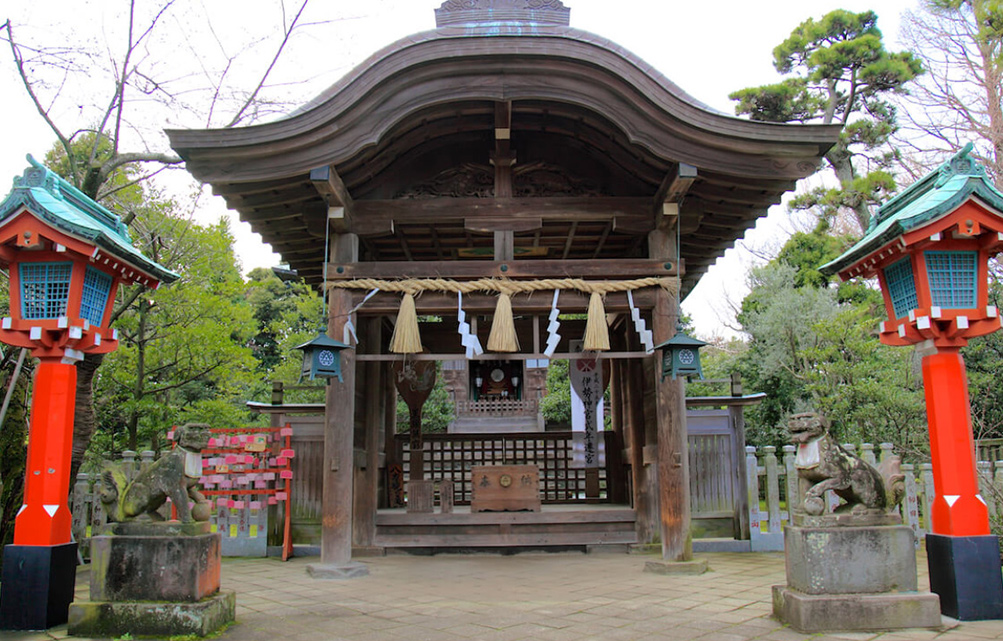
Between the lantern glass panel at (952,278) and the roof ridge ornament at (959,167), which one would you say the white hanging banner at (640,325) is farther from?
the roof ridge ornament at (959,167)

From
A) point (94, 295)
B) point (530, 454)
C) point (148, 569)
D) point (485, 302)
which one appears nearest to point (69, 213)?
point (94, 295)

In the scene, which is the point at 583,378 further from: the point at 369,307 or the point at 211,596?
the point at 211,596

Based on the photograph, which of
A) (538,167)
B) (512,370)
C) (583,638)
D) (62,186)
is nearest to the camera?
(583,638)

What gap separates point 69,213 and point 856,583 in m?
6.97

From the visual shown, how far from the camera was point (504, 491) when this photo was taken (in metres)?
9.56

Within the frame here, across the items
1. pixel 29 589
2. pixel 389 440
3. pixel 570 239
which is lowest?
pixel 29 589

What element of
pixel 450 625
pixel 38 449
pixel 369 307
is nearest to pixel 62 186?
pixel 38 449

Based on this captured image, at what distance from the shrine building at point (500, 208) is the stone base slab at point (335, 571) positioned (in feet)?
0.29

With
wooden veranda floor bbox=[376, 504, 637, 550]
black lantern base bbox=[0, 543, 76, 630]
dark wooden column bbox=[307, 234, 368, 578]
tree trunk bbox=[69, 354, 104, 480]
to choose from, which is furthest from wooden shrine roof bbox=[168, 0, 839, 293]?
black lantern base bbox=[0, 543, 76, 630]

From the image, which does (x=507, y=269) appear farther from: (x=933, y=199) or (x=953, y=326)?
(x=953, y=326)

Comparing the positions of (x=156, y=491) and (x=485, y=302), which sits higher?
(x=485, y=302)

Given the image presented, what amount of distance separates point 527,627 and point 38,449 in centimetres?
424

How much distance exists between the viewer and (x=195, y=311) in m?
13.2

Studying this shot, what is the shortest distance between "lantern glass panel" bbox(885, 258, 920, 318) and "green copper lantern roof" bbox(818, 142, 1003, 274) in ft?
0.91
